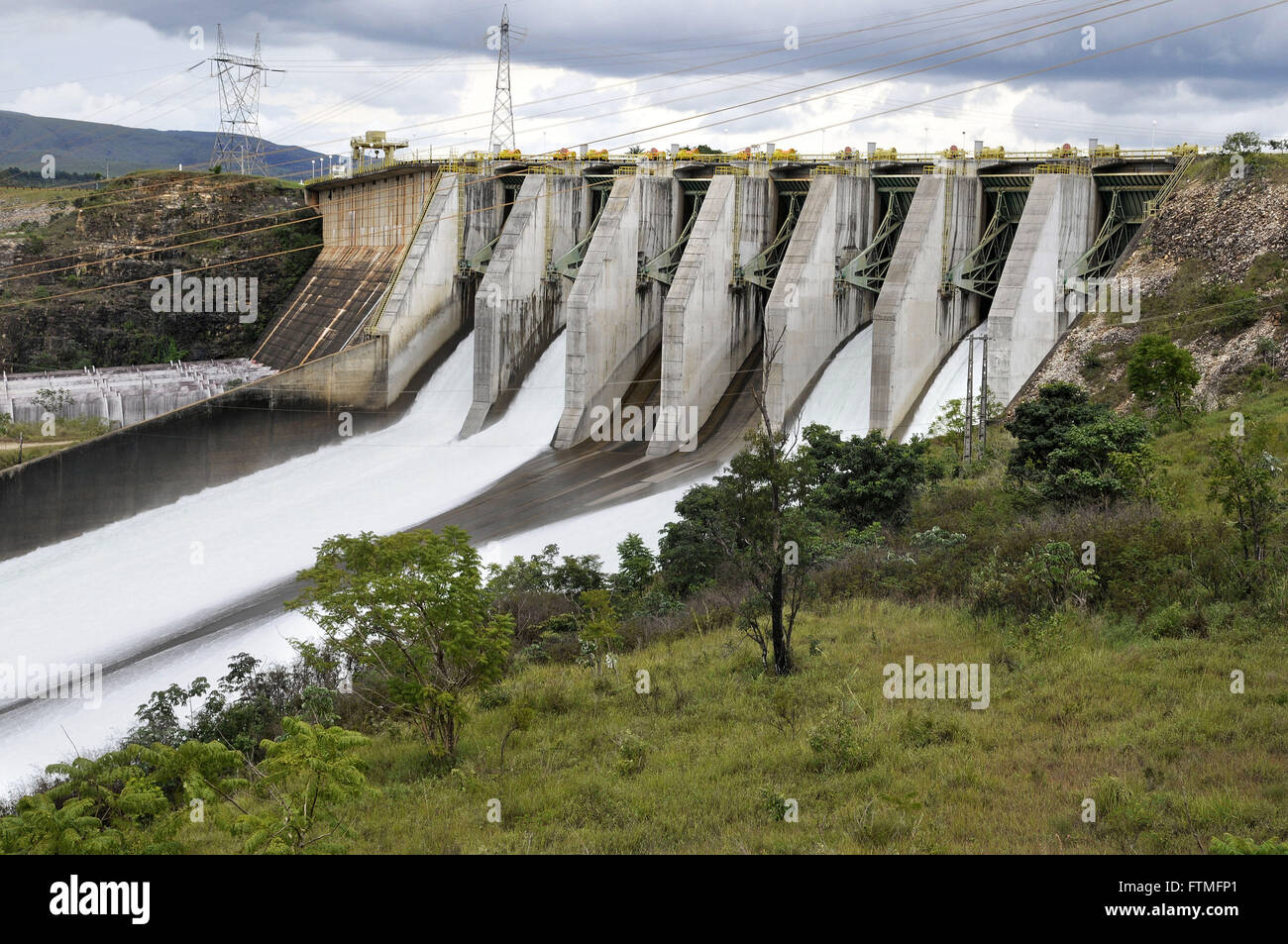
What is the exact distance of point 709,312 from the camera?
37406 millimetres

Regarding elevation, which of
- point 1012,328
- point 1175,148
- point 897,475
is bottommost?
point 897,475

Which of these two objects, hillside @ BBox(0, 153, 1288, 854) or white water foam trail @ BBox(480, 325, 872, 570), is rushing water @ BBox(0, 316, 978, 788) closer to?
white water foam trail @ BBox(480, 325, 872, 570)

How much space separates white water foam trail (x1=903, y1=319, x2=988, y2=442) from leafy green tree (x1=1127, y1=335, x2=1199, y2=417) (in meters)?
4.92

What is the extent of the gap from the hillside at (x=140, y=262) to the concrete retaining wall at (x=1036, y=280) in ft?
119

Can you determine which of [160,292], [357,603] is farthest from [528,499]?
[160,292]

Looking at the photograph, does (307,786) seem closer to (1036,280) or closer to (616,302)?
(1036,280)

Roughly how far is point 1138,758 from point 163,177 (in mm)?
59881

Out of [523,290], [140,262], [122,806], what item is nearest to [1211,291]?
[523,290]

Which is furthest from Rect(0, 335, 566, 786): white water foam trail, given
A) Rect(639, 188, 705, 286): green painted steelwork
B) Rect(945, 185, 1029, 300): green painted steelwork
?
Rect(945, 185, 1029, 300): green painted steelwork

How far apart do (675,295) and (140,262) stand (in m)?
33.0

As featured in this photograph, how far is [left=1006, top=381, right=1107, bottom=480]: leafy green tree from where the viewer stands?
23.3 metres

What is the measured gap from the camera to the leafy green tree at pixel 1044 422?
76.6 feet

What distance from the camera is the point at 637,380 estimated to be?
4000cm
